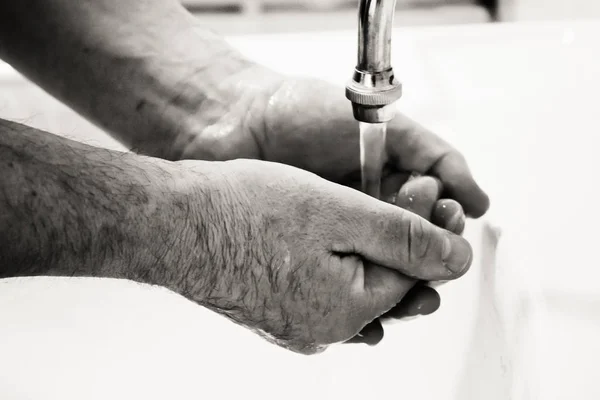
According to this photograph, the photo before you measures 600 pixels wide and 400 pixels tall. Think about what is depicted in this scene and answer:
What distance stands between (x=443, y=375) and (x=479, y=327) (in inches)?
2.1

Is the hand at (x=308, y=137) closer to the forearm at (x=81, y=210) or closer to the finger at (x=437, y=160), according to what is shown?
the finger at (x=437, y=160)

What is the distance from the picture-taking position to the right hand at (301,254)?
44cm

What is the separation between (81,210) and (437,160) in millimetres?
318

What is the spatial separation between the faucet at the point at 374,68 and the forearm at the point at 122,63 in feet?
0.75

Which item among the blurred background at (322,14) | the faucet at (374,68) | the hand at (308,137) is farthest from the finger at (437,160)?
the blurred background at (322,14)

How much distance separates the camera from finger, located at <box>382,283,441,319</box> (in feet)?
1.79

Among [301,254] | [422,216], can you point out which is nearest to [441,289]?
[422,216]

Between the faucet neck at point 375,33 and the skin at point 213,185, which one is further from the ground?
the faucet neck at point 375,33

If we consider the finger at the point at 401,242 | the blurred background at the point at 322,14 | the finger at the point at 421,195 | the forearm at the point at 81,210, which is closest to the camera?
the forearm at the point at 81,210

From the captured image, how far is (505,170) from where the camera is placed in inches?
25.4

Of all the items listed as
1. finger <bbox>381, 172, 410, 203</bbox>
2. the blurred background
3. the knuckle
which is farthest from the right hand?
the blurred background

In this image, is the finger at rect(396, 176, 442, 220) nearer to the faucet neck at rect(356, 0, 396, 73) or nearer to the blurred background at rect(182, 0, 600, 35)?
the faucet neck at rect(356, 0, 396, 73)

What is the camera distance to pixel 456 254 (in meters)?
0.51

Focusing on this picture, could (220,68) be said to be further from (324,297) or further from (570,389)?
(570,389)
